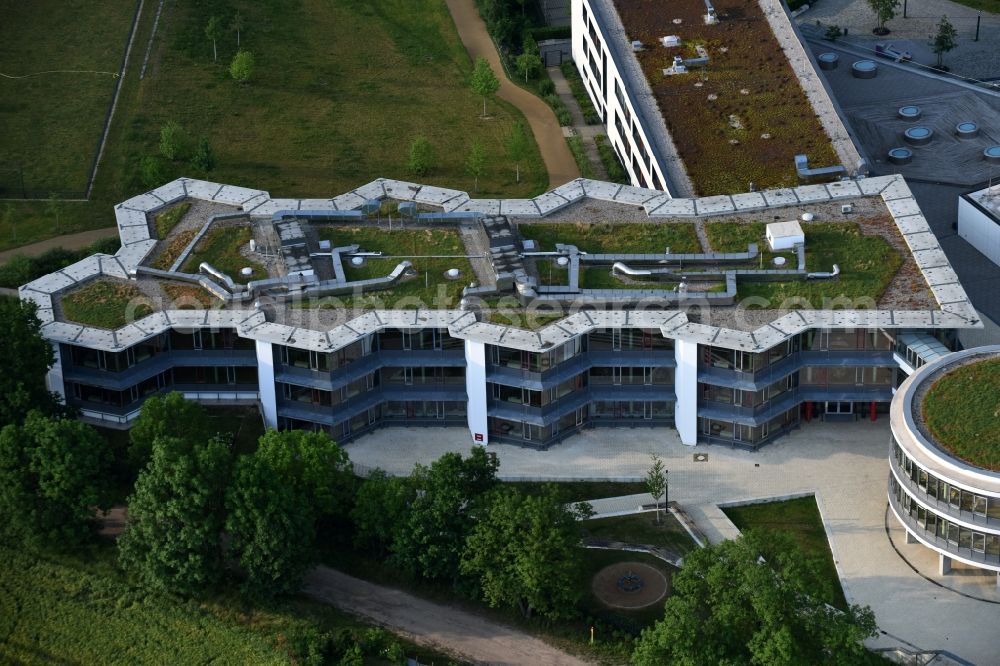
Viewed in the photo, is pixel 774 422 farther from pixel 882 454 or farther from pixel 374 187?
pixel 374 187

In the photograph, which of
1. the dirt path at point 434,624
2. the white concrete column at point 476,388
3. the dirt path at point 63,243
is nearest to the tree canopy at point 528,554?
the dirt path at point 434,624

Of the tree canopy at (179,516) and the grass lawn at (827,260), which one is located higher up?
the grass lawn at (827,260)

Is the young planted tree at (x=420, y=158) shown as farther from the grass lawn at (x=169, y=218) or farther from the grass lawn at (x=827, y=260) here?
the grass lawn at (x=827, y=260)

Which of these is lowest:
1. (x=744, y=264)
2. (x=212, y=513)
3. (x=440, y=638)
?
(x=440, y=638)

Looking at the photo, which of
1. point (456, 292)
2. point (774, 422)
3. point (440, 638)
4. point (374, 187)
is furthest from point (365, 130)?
point (440, 638)

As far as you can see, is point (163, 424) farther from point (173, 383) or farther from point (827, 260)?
point (827, 260)

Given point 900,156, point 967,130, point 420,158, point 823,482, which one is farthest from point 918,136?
point 823,482
